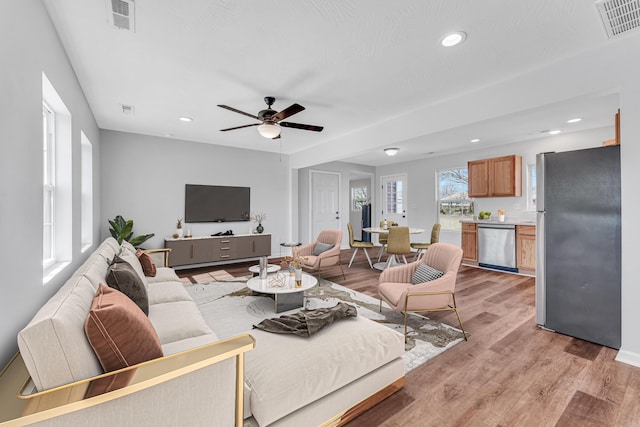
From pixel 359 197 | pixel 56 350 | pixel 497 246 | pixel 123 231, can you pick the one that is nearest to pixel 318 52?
pixel 56 350

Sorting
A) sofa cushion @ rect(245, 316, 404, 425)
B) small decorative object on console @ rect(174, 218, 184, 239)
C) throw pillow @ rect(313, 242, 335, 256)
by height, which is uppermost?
small decorative object on console @ rect(174, 218, 184, 239)

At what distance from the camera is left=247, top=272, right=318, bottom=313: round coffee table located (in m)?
2.91

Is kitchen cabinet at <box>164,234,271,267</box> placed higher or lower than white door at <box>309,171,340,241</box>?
lower

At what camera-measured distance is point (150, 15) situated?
6.41 feet

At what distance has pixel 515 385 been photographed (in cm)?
→ 194

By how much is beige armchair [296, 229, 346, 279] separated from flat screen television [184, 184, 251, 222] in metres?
1.95

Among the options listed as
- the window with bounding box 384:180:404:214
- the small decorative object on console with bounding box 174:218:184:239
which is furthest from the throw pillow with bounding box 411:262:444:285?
the window with bounding box 384:180:404:214

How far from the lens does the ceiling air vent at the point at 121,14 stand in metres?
1.83

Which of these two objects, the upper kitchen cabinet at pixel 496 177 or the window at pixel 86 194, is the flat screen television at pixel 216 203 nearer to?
the window at pixel 86 194

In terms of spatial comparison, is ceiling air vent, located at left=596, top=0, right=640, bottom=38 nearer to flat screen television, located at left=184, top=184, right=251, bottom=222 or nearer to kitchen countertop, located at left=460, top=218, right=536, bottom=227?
kitchen countertop, located at left=460, top=218, right=536, bottom=227

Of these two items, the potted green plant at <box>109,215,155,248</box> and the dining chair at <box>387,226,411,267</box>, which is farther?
the dining chair at <box>387,226,411,267</box>

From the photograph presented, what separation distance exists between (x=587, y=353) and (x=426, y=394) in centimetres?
165

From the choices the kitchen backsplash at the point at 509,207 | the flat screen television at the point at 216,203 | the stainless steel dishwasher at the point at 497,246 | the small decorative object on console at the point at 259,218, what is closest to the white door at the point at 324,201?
the small decorative object on console at the point at 259,218

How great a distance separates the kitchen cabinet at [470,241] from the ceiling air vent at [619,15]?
406 cm
